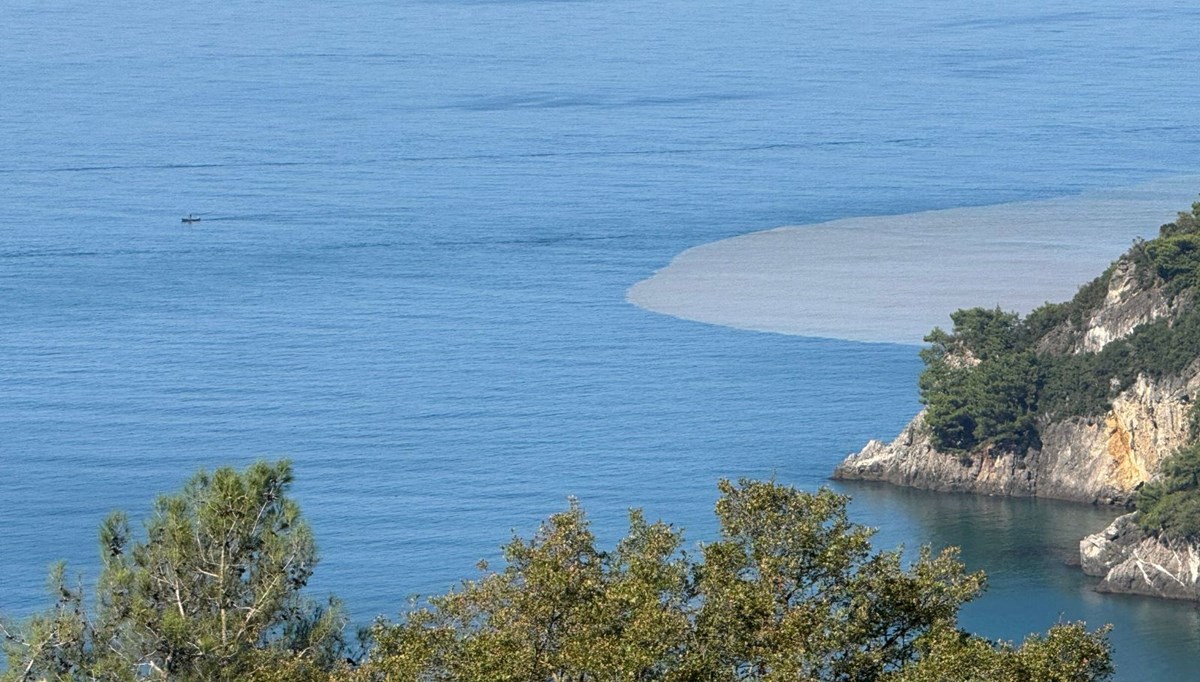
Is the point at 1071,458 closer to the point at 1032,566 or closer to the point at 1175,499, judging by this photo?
the point at 1032,566

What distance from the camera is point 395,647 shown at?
3244cm

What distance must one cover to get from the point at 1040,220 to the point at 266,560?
368 ft

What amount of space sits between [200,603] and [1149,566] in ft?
156

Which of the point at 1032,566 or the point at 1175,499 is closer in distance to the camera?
the point at 1175,499

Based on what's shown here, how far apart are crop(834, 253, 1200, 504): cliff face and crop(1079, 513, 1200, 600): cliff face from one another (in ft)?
23.5

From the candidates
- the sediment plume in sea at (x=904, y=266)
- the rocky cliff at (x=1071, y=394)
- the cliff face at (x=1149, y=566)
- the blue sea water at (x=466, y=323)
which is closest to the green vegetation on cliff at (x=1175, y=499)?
the cliff face at (x=1149, y=566)

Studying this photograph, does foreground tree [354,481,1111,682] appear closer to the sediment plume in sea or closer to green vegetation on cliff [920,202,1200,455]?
green vegetation on cliff [920,202,1200,455]

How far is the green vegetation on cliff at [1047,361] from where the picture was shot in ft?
289

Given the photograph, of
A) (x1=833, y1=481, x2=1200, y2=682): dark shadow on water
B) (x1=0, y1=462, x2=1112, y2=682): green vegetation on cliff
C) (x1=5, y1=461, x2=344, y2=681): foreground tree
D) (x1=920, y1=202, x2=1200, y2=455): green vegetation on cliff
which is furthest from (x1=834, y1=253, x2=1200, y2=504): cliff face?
(x1=5, y1=461, x2=344, y2=681): foreground tree

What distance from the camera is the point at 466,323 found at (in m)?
119

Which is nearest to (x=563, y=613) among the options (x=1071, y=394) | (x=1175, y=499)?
(x=1175, y=499)

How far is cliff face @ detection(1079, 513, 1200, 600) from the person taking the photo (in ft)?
249

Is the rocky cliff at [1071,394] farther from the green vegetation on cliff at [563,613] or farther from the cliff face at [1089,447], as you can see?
the green vegetation on cliff at [563,613]

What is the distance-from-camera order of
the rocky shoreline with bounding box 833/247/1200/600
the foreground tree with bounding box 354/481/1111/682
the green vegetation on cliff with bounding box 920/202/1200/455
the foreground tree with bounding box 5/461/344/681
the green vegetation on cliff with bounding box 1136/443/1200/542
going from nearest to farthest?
the foreground tree with bounding box 354/481/1111/682 → the foreground tree with bounding box 5/461/344/681 → the green vegetation on cliff with bounding box 1136/443/1200/542 → the rocky shoreline with bounding box 833/247/1200/600 → the green vegetation on cliff with bounding box 920/202/1200/455
